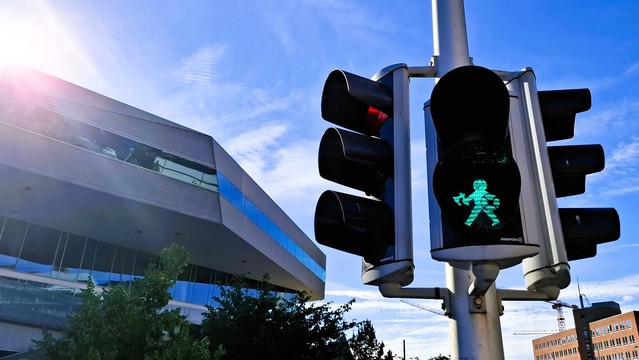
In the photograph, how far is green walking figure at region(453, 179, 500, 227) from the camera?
2.23 metres

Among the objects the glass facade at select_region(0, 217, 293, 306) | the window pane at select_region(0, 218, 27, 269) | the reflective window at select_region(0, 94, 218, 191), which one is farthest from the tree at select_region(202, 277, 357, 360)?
the window pane at select_region(0, 218, 27, 269)

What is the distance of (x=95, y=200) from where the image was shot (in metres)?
21.3

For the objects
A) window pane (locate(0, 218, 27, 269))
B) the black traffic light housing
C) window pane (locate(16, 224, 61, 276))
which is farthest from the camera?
window pane (locate(16, 224, 61, 276))

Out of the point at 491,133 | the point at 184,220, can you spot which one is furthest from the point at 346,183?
the point at 184,220

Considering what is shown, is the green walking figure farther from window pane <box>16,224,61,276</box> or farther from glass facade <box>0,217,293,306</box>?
window pane <box>16,224,61,276</box>

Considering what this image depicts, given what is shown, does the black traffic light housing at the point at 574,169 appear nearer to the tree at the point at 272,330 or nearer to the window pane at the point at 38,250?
the tree at the point at 272,330

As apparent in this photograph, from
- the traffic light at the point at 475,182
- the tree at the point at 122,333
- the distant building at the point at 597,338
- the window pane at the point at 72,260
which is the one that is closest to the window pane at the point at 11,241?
the window pane at the point at 72,260

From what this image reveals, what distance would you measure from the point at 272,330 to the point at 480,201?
36.1 ft

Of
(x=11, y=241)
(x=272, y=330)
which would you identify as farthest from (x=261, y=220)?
(x=272, y=330)

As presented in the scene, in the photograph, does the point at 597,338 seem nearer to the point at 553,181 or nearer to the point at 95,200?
the point at 95,200

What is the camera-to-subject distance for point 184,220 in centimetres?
2353

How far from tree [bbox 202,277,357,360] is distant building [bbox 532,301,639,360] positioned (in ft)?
338

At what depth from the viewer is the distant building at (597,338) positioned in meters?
95.4

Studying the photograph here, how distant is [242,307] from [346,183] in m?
11.3
